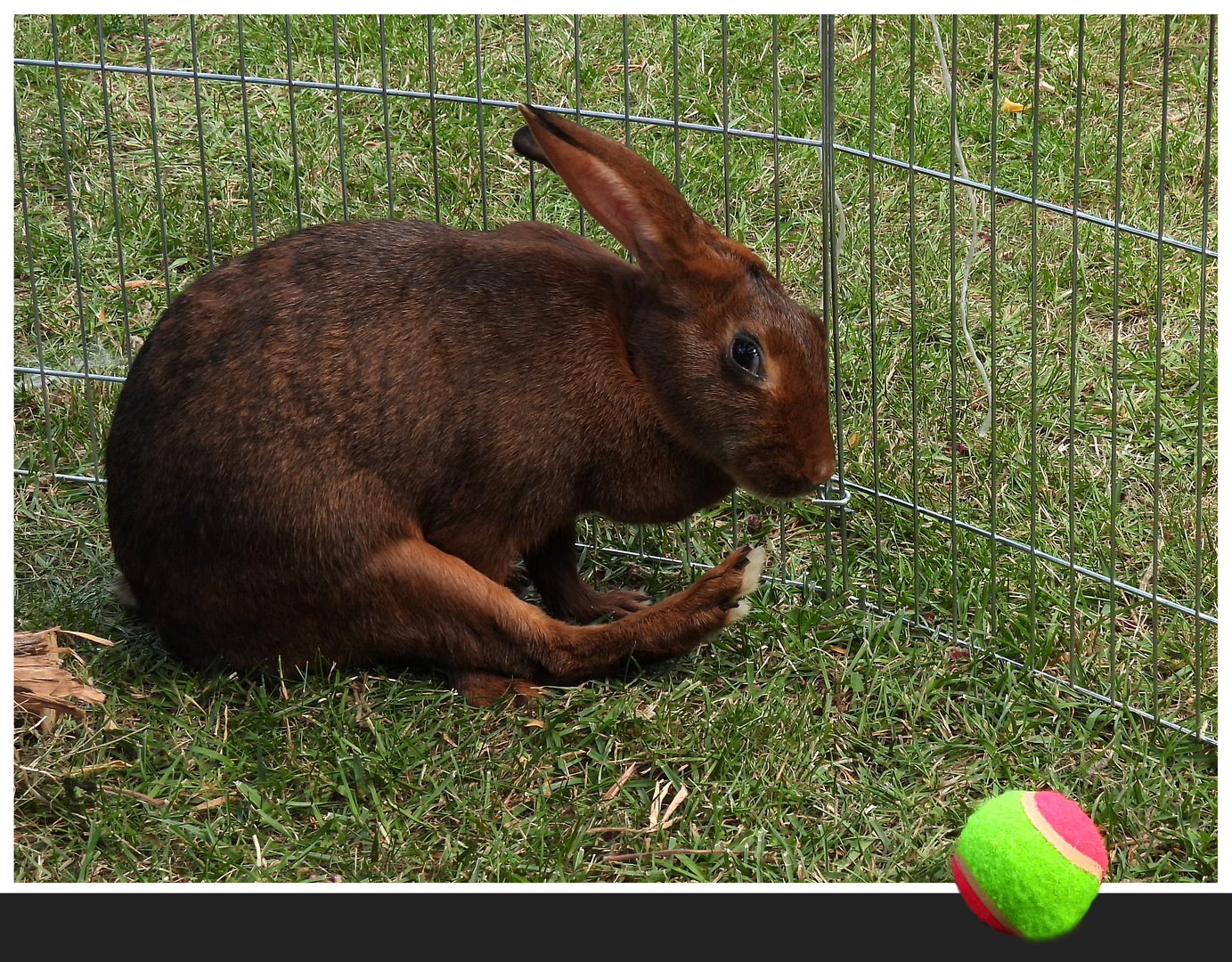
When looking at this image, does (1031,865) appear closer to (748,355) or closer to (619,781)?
(619,781)

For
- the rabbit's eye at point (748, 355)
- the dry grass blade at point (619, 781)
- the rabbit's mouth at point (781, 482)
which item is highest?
the rabbit's eye at point (748, 355)

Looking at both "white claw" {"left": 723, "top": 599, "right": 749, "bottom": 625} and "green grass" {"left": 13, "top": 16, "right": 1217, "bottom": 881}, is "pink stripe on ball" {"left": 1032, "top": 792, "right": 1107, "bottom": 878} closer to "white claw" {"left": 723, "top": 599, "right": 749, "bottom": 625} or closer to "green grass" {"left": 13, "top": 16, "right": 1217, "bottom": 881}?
"green grass" {"left": 13, "top": 16, "right": 1217, "bottom": 881}

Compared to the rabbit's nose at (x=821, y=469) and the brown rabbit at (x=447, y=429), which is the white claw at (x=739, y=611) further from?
the rabbit's nose at (x=821, y=469)

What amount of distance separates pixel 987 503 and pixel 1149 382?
33.0 inches

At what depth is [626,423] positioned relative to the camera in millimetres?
3805

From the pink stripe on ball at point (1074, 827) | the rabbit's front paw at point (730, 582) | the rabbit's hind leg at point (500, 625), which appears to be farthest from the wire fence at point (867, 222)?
the pink stripe on ball at point (1074, 827)

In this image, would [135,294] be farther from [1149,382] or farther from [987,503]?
[1149,382]

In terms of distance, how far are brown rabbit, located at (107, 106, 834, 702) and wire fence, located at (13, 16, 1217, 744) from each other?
0.42 metres

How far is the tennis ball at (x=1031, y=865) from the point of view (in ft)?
9.53

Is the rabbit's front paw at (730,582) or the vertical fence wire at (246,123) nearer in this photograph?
the rabbit's front paw at (730,582)

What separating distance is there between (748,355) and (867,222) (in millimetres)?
1743

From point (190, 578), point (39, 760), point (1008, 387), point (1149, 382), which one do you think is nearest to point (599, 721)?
point (190, 578)

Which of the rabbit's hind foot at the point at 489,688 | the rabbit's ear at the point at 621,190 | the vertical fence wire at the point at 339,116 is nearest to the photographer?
the rabbit's ear at the point at 621,190

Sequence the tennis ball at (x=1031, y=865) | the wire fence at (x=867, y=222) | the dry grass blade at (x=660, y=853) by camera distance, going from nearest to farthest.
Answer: the tennis ball at (x=1031, y=865)
the dry grass blade at (x=660, y=853)
the wire fence at (x=867, y=222)
